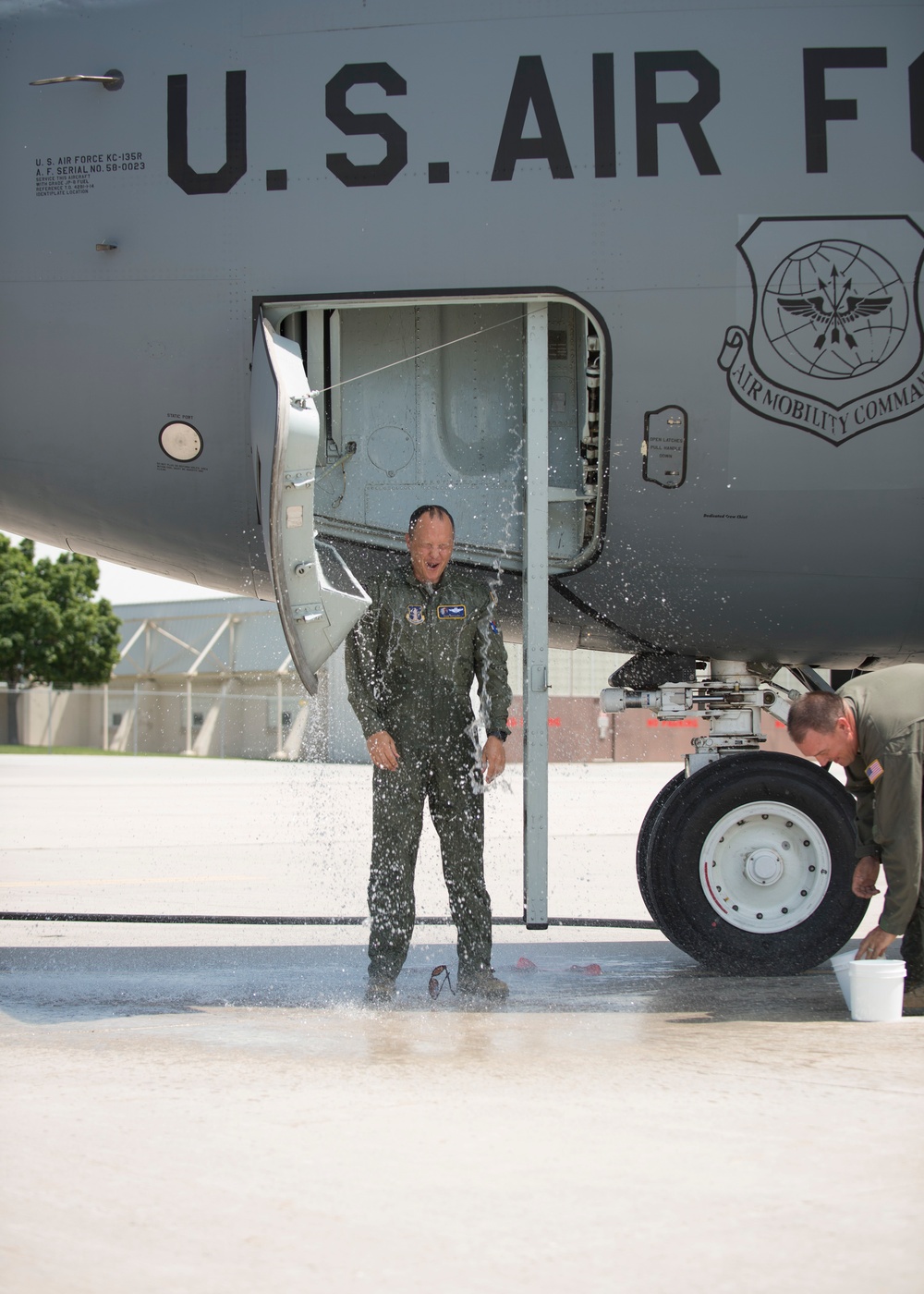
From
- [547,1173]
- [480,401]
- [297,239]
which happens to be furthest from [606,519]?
[547,1173]

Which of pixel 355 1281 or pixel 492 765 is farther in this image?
pixel 492 765

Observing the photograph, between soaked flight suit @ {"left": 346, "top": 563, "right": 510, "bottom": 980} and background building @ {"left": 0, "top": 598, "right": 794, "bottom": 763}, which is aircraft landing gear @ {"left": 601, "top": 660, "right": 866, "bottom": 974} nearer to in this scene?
soaked flight suit @ {"left": 346, "top": 563, "right": 510, "bottom": 980}

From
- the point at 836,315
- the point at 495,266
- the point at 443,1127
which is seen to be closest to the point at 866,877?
the point at 836,315

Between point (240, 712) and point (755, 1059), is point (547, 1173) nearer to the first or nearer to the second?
point (755, 1059)

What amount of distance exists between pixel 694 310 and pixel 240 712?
3819cm

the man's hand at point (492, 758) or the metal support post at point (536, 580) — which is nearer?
the man's hand at point (492, 758)

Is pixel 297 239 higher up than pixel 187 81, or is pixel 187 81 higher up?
pixel 187 81

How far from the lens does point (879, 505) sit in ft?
17.7

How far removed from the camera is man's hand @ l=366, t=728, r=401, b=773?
500 centimetres

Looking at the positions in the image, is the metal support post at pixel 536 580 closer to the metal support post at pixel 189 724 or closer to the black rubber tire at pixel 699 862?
the black rubber tire at pixel 699 862

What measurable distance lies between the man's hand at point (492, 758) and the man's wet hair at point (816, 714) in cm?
110

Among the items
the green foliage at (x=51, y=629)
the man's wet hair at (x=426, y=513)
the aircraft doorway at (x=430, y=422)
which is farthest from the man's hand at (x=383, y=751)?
the green foliage at (x=51, y=629)

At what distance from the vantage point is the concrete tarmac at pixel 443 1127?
2443 mm

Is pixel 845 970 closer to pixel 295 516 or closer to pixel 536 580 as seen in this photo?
pixel 536 580
